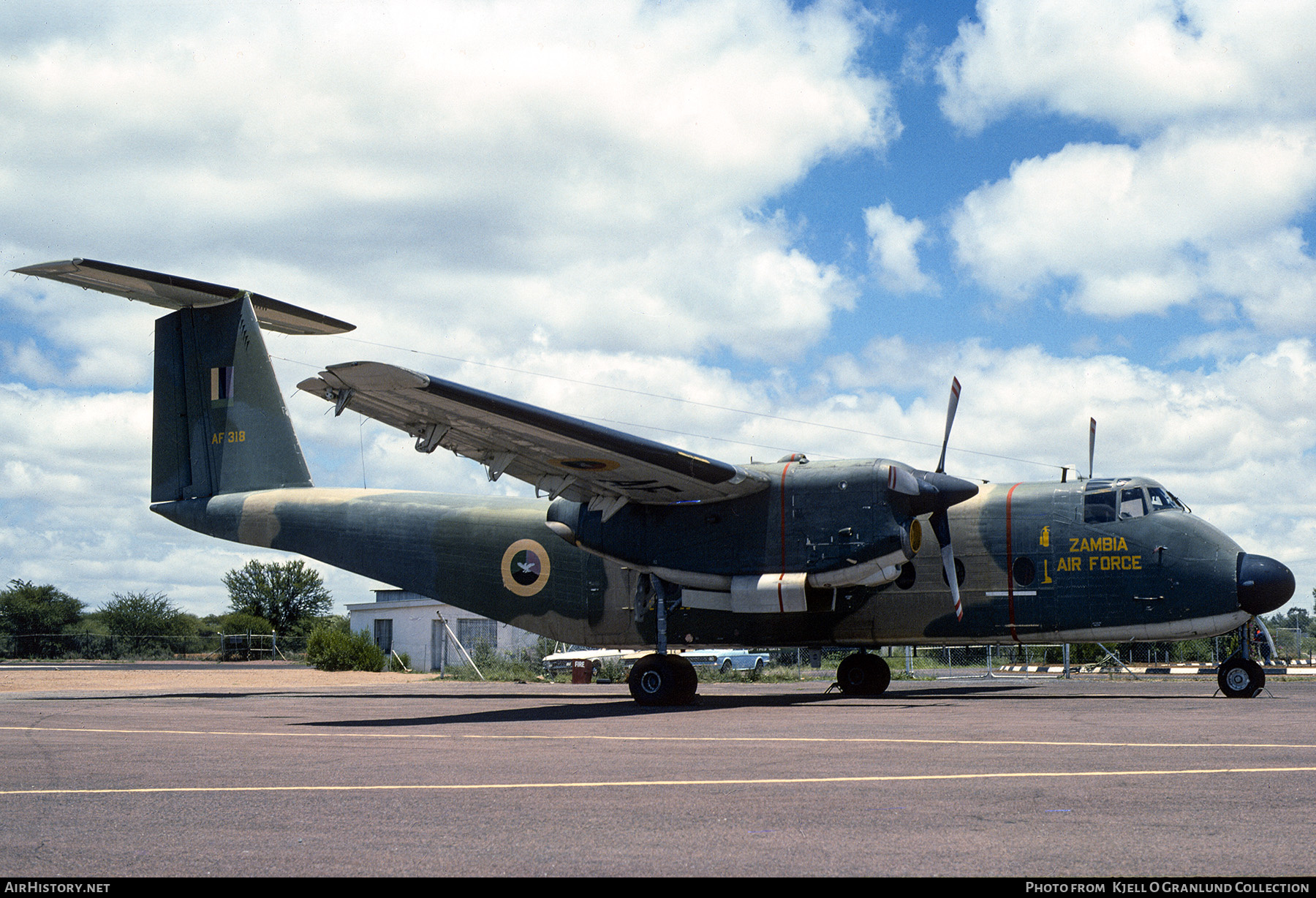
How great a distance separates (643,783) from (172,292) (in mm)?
20197

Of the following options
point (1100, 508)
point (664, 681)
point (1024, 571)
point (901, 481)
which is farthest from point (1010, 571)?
point (664, 681)

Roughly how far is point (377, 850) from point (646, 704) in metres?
13.0

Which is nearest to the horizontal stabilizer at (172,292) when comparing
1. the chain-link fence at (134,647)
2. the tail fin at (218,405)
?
the tail fin at (218,405)

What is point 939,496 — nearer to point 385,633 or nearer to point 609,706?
point 609,706

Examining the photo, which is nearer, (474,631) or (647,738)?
(647,738)

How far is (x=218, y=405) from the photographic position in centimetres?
2531

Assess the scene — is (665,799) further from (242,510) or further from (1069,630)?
(242,510)

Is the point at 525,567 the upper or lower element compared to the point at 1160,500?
lower

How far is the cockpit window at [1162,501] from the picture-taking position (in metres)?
18.4

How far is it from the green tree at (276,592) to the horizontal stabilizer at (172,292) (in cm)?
5472

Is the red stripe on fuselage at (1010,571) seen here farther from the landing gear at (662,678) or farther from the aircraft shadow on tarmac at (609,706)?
the landing gear at (662,678)

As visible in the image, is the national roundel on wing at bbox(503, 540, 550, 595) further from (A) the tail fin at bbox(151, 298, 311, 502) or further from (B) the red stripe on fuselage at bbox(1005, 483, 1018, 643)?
(B) the red stripe on fuselage at bbox(1005, 483, 1018, 643)

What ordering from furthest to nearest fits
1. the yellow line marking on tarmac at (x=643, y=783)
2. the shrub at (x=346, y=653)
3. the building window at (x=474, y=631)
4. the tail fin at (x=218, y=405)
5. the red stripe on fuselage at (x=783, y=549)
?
1. the building window at (x=474, y=631)
2. the shrub at (x=346, y=653)
3. the tail fin at (x=218, y=405)
4. the red stripe on fuselage at (x=783, y=549)
5. the yellow line marking on tarmac at (x=643, y=783)

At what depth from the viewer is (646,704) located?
18.3 metres
